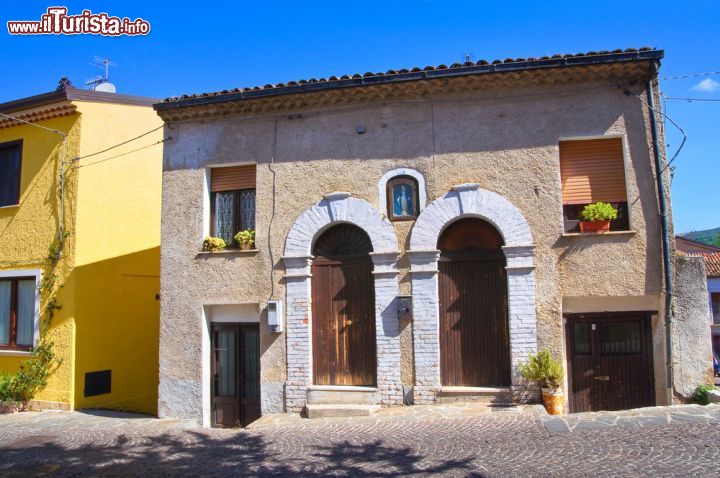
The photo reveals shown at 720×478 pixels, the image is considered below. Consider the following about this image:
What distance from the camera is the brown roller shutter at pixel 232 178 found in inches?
399

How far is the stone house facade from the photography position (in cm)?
858

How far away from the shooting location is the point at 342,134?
959 cm

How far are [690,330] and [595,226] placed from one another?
1.97 metres

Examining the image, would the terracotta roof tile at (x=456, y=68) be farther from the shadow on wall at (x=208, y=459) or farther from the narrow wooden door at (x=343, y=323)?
the shadow on wall at (x=208, y=459)

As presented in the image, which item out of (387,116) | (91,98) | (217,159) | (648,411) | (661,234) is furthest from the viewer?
(91,98)

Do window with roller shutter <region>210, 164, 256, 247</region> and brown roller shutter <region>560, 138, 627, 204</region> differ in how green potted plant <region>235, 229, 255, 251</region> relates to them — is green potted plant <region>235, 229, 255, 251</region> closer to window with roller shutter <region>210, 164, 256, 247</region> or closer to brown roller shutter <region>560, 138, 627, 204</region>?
window with roller shutter <region>210, 164, 256, 247</region>

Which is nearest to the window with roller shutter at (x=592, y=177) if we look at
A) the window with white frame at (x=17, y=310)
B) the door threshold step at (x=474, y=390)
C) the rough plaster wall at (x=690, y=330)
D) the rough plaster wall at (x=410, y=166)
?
the rough plaster wall at (x=410, y=166)

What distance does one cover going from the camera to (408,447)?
22.6 ft

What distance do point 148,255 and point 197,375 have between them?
13.2ft

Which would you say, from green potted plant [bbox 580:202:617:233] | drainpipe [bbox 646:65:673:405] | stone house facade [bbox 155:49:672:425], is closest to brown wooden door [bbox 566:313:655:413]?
stone house facade [bbox 155:49:672:425]

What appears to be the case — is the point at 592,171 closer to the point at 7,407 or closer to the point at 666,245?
the point at 666,245

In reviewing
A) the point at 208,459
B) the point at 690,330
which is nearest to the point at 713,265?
the point at 690,330

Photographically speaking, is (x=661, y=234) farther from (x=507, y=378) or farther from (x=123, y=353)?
(x=123, y=353)

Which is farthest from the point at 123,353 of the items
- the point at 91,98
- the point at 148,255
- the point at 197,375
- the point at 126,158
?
the point at 91,98
